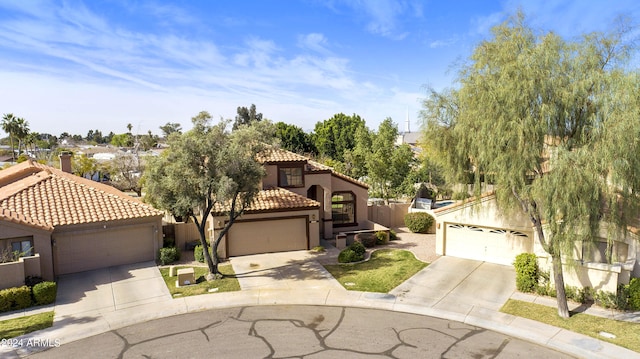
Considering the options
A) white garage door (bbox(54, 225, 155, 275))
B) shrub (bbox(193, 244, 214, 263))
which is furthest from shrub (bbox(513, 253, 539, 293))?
white garage door (bbox(54, 225, 155, 275))

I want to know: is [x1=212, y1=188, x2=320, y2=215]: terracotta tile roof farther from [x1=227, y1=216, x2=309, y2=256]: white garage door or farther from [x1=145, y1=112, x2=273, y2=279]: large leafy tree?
[x1=145, y1=112, x2=273, y2=279]: large leafy tree

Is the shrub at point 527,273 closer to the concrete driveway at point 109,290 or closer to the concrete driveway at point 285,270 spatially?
the concrete driveway at point 285,270

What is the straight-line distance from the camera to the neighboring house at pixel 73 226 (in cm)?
1642

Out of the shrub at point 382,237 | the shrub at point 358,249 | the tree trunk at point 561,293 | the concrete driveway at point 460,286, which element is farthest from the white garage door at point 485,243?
the tree trunk at point 561,293

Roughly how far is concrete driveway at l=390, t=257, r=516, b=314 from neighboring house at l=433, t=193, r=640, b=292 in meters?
0.85

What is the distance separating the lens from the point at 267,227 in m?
21.4

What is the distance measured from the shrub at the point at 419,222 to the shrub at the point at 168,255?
1497 cm

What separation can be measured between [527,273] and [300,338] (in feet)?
31.7

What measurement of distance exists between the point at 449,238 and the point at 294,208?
8.47m

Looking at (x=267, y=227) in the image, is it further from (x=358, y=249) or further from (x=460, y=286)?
(x=460, y=286)

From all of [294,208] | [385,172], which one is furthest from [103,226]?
[385,172]

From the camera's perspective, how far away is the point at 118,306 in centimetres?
1448

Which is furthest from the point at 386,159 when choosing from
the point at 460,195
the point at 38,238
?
the point at 38,238

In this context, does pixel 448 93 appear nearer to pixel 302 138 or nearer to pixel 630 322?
pixel 630 322
